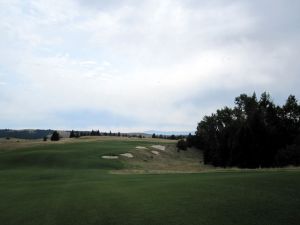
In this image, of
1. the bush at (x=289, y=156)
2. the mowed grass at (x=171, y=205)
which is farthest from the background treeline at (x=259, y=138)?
the mowed grass at (x=171, y=205)

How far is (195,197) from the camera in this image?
56.9 ft

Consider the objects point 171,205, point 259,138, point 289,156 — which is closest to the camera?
point 171,205

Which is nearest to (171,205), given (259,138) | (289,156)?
(289,156)

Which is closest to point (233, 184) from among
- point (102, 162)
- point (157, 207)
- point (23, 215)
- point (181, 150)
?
point (157, 207)

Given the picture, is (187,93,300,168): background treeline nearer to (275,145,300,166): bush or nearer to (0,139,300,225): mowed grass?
(275,145,300,166): bush

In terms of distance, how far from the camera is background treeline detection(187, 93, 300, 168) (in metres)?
67.9

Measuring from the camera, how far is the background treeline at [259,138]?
223ft

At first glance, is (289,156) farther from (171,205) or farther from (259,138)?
(171,205)

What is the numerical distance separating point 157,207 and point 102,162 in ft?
132

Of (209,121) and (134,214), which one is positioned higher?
(209,121)

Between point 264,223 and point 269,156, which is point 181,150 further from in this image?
point 264,223

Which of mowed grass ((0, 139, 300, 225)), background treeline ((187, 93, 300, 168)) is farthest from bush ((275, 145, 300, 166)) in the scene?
mowed grass ((0, 139, 300, 225))

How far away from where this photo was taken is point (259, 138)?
225 ft

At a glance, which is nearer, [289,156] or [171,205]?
[171,205]
